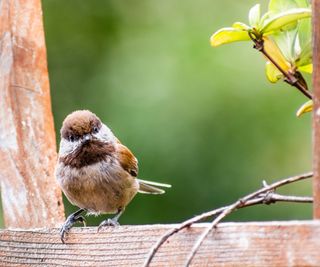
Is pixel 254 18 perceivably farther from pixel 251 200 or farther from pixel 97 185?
pixel 97 185

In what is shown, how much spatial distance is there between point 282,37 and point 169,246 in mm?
673

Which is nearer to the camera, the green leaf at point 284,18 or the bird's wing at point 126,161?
the green leaf at point 284,18

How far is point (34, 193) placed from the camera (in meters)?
3.21

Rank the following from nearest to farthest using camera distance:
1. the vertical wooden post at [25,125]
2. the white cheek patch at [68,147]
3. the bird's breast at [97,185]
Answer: the vertical wooden post at [25,125] < the bird's breast at [97,185] < the white cheek patch at [68,147]

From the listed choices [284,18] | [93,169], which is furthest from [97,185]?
[284,18]

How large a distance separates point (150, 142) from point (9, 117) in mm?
2464

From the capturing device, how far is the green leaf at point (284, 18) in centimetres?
228

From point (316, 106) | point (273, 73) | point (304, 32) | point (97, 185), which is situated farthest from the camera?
point (97, 185)

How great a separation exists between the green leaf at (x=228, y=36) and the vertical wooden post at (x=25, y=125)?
1.08 metres

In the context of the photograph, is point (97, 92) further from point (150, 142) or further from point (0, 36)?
point (0, 36)

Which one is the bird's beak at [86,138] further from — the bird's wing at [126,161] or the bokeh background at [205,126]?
the bokeh background at [205,126]

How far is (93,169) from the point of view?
374 centimetres

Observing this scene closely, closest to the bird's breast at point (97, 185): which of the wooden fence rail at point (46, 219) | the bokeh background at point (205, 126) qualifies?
the wooden fence rail at point (46, 219)

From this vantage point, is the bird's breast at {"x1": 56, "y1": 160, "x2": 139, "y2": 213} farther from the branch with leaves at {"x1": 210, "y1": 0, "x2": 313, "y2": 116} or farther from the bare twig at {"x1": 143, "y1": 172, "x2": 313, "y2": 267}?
the bare twig at {"x1": 143, "y1": 172, "x2": 313, "y2": 267}
